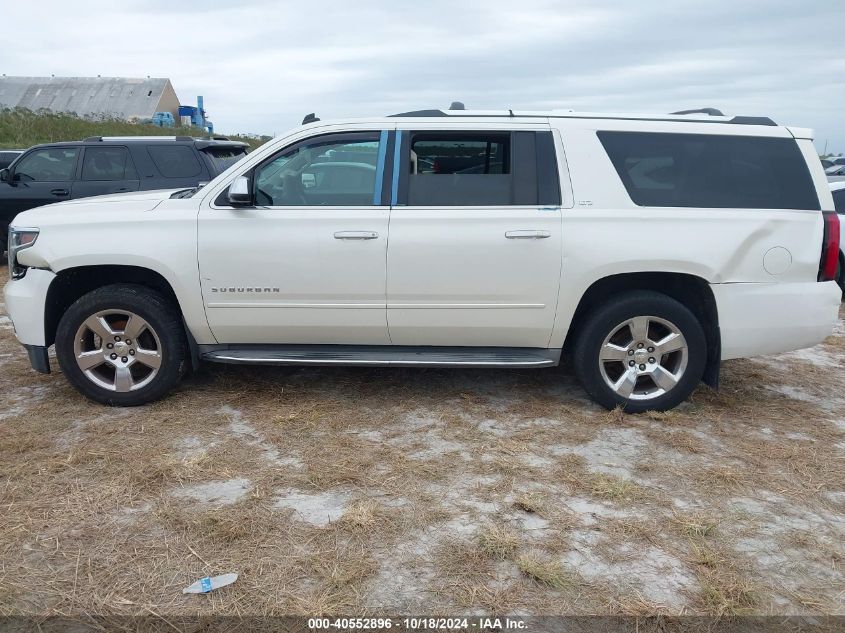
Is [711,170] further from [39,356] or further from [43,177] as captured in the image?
[43,177]

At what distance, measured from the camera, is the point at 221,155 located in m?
9.16

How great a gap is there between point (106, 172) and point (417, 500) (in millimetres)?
7533

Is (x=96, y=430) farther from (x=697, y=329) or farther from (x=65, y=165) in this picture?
(x=65, y=165)

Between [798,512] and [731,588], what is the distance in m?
0.89

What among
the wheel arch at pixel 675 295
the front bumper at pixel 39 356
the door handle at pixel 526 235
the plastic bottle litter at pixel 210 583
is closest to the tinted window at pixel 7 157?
the front bumper at pixel 39 356

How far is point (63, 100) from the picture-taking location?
42.1 m

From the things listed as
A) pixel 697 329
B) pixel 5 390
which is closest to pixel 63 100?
pixel 5 390

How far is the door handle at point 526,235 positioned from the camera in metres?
4.20

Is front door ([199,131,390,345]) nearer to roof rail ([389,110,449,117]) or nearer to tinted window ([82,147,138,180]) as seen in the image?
roof rail ([389,110,449,117])

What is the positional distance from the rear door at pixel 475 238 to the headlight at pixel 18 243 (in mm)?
2340

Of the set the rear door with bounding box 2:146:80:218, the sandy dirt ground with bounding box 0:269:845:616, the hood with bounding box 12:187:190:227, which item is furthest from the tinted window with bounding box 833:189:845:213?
the rear door with bounding box 2:146:80:218

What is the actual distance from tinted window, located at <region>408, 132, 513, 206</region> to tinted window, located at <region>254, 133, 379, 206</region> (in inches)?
11.5

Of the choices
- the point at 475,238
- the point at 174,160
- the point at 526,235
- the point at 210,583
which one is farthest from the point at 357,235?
the point at 174,160

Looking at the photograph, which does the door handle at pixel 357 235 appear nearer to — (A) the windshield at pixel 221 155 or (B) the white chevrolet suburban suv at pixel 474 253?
(B) the white chevrolet suburban suv at pixel 474 253
